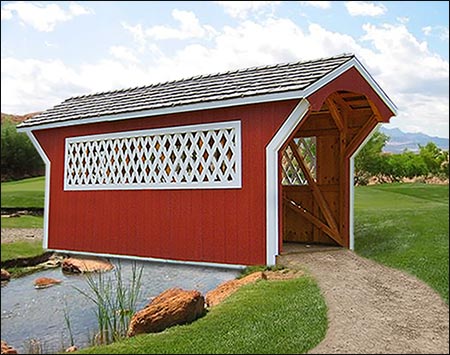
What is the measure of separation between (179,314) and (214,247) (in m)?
2.01

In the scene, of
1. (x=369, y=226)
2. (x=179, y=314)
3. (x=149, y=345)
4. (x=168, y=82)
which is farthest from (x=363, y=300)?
(x=168, y=82)

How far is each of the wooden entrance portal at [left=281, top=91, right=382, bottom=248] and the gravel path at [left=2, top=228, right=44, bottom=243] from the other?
4.18 m

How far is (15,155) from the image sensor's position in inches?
144

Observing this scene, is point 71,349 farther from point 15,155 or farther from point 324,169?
point 324,169

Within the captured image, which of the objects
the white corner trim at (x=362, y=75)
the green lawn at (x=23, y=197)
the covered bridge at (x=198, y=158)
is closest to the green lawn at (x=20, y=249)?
the green lawn at (x=23, y=197)

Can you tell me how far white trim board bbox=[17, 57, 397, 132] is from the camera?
520cm

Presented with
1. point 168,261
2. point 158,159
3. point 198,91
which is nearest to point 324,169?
point 198,91

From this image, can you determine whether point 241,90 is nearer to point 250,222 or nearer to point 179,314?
point 250,222

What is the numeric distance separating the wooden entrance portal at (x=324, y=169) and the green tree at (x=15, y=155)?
13.3ft

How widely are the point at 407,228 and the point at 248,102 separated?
2691 millimetres

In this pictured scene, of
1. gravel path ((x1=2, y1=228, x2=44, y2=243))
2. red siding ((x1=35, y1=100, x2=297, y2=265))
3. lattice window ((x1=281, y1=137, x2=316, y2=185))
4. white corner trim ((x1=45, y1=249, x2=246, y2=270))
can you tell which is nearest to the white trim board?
red siding ((x1=35, y1=100, x2=297, y2=265))

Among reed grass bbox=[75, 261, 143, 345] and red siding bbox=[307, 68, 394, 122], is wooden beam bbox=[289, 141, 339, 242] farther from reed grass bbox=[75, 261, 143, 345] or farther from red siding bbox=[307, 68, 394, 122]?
reed grass bbox=[75, 261, 143, 345]

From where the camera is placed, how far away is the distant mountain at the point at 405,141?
567 cm

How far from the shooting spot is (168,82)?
7148 millimetres
